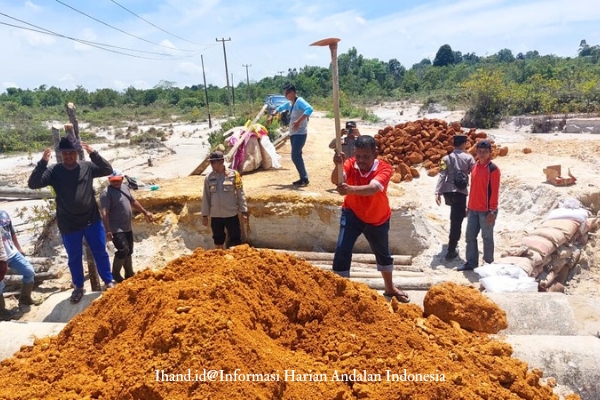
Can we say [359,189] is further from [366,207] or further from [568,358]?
[568,358]

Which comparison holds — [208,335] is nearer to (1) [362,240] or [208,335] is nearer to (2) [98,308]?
(2) [98,308]

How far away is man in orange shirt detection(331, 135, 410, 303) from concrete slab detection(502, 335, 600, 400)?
1.23m

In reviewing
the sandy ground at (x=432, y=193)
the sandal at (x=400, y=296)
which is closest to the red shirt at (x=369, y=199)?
the sandal at (x=400, y=296)

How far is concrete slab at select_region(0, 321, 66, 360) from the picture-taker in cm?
345

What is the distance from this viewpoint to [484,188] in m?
5.48

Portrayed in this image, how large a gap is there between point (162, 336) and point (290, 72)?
69.7 m

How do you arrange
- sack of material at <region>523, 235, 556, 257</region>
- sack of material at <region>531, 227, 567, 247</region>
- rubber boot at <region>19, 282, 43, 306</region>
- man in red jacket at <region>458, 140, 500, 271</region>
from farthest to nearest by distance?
sack of material at <region>531, 227, 567, 247</region> < sack of material at <region>523, 235, 556, 257</region> < man in red jacket at <region>458, 140, 500, 271</region> < rubber boot at <region>19, 282, 43, 306</region>

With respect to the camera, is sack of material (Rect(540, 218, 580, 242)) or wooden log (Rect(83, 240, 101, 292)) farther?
sack of material (Rect(540, 218, 580, 242))

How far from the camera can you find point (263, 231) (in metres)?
7.17

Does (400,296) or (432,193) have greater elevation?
(400,296)

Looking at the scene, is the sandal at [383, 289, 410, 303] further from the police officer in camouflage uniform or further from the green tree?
the green tree

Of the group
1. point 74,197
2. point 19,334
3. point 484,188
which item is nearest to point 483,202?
point 484,188

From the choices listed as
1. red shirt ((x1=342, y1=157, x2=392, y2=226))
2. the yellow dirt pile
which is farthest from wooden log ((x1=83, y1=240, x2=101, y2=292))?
the yellow dirt pile

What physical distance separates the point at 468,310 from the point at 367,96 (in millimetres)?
41906
